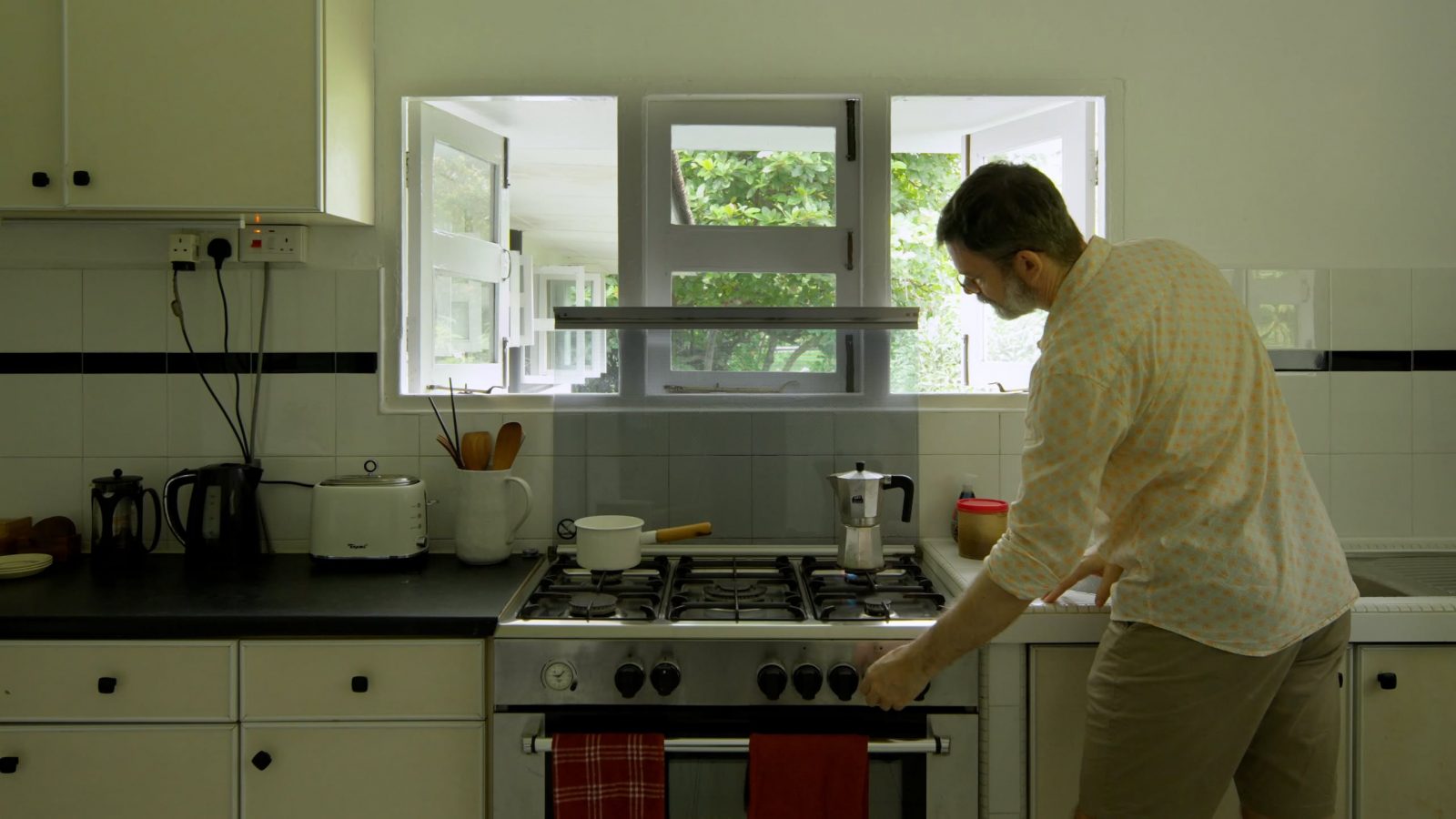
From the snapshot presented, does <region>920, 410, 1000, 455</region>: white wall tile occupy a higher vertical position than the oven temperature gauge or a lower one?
higher

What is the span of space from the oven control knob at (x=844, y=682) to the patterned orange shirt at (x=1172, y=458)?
419 millimetres

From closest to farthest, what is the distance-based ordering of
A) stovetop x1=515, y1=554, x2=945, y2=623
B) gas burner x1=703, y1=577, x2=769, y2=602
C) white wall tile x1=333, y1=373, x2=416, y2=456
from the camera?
stovetop x1=515, y1=554, x2=945, y2=623, gas burner x1=703, y1=577, x2=769, y2=602, white wall tile x1=333, y1=373, x2=416, y2=456

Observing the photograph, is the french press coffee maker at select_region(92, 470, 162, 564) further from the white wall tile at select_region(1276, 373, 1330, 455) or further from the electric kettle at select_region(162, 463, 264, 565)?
the white wall tile at select_region(1276, 373, 1330, 455)

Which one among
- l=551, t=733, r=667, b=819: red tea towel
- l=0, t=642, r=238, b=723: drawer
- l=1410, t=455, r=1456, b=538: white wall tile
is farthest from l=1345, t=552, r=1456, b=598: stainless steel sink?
l=0, t=642, r=238, b=723: drawer

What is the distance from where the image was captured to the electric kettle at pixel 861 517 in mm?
2066

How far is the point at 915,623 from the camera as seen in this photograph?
180 centimetres

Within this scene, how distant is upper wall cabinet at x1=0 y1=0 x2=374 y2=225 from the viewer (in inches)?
79.7

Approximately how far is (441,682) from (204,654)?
455 mm

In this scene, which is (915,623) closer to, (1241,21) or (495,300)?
(495,300)

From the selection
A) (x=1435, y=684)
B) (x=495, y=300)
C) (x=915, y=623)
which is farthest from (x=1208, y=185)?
(x=495, y=300)

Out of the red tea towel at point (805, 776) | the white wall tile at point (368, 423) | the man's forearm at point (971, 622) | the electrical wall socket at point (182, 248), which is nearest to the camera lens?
the man's forearm at point (971, 622)

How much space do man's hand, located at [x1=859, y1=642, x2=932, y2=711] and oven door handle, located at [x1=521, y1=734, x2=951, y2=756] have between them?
0.17 meters

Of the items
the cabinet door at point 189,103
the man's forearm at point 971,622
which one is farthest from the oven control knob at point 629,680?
the cabinet door at point 189,103

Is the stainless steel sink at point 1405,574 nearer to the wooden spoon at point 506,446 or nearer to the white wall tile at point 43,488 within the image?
the wooden spoon at point 506,446
